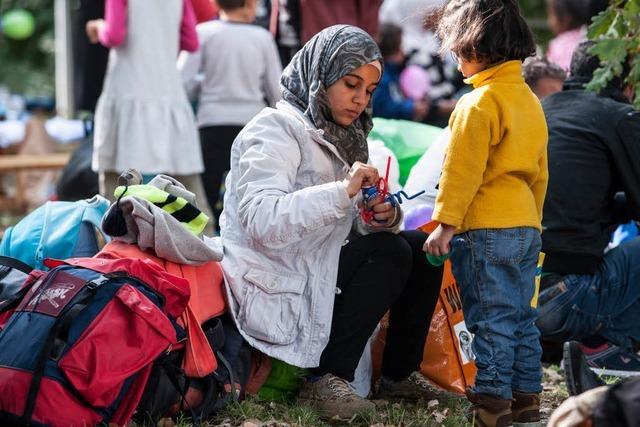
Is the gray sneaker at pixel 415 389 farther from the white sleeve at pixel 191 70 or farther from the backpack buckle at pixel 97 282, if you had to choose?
the white sleeve at pixel 191 70

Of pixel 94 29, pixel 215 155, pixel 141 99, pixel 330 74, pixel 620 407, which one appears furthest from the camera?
pixel 215 155

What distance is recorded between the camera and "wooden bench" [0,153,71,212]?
8.85 meters

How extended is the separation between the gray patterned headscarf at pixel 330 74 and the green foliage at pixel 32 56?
1243 centimetres

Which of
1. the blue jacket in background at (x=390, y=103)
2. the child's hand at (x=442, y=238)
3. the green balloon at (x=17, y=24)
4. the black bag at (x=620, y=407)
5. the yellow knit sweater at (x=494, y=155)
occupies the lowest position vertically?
the green balloon at (x=17, y=24)

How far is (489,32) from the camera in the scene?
3562 mm

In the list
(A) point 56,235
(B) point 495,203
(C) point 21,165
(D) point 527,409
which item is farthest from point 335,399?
(C) point 21,165

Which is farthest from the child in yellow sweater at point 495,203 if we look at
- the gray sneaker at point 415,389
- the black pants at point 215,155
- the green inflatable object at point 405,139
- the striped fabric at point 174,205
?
the black pants at point 215,155

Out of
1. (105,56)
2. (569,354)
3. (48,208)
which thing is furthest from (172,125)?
(569,354)

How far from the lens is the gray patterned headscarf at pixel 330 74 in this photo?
12.6 ft

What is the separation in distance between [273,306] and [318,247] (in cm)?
25

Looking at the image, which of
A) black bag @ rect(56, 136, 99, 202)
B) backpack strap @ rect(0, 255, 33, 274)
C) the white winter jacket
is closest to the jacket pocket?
the white winter jacket

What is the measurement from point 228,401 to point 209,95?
3.08 m

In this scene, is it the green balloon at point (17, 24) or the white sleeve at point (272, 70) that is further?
the green balloon at point (17, 24)

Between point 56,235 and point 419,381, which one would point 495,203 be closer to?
point 419,381
